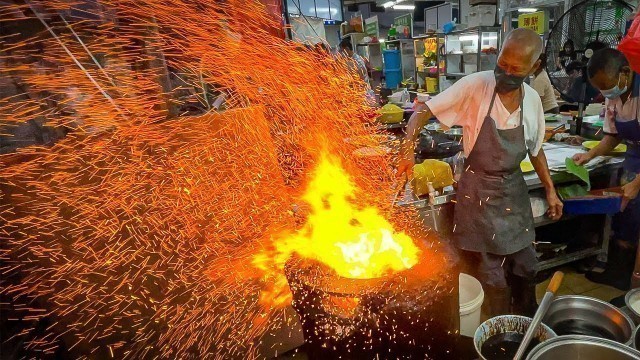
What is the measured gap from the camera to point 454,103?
2.86 m

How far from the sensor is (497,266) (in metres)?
2.95

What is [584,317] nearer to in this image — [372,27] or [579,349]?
[579,349]

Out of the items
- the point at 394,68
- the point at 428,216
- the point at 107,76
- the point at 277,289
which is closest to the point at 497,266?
the point at 428,216

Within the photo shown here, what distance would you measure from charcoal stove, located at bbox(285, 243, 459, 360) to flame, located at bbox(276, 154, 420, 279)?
0.42ft

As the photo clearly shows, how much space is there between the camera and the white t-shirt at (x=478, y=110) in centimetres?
272

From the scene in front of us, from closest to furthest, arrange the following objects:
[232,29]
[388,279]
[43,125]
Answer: [388,279] → [43,125] → [232,29]

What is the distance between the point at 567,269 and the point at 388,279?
417 centimetres

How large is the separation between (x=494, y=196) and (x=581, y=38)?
8.73ft

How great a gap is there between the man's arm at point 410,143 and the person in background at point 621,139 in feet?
6.07

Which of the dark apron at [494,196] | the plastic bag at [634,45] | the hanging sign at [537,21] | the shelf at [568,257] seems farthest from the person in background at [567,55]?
the hanging sign at [537,21]

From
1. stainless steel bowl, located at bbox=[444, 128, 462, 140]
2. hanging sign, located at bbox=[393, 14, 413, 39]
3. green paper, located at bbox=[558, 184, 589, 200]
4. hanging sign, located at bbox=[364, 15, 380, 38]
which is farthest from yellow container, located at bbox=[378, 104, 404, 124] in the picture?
hanging sign, located at bbox=[393, 14, 413, 39]

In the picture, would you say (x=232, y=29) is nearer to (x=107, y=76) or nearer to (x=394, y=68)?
(x=107, y=76)

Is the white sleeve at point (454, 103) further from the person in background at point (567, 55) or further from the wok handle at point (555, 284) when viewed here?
the person in background at point (567, 55)

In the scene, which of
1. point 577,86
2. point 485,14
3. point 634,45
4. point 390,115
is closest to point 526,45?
point 634,45
